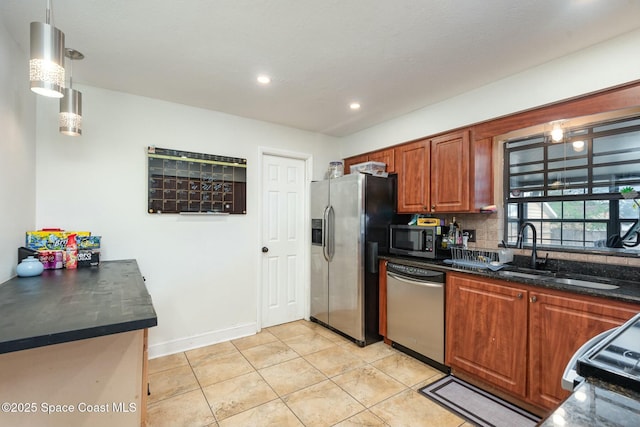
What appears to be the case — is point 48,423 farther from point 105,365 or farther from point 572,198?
point 572,198

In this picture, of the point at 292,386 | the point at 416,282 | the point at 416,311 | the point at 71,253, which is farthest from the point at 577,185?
the point at 71,253

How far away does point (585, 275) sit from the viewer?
2.21 meters

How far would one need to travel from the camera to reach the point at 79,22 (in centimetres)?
177

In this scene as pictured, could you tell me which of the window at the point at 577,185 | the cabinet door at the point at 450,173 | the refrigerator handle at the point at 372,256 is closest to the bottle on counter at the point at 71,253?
the refrigerator handle at the point at 372,256

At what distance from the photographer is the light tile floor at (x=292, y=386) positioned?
202 cm

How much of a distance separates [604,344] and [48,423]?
198 cm

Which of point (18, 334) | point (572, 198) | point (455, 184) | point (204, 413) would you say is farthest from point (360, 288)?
point (18, 334)

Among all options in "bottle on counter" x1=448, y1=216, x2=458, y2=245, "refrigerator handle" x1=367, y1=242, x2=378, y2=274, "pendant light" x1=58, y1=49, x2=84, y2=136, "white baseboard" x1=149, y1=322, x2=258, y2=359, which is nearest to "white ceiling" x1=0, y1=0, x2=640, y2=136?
"pendant light" x1=58, y1=49, x2=84, y2=136

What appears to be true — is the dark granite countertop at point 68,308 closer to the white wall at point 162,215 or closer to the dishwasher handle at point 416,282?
the white wall at point 162,215

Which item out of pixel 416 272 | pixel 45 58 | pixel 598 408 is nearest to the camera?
pixel 598 408

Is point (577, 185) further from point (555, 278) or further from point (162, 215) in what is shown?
point (162, 215)

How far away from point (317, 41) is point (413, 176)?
179 cm

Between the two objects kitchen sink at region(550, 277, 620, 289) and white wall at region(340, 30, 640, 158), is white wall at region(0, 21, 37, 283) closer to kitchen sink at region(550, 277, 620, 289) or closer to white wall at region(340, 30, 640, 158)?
white wall at region(340, 30, 640, 158)

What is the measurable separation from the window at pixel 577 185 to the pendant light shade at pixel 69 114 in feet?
11.2
